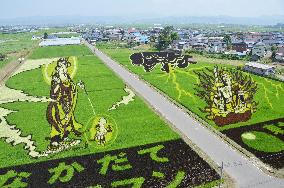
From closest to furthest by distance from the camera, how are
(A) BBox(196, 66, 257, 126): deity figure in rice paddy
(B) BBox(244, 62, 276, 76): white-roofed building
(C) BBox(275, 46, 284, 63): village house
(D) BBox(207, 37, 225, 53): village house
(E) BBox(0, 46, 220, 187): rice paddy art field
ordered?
(E) BBox(0, 46, 220, 187): rice paddy art field
(A) BBox(196, 66, 257, 126): deity figure in rice paddy
(B) BBox(244, 62, 276, 76): white-roofed building
(C) BBox(275, 46, 284, 63): village house
(D) BBox(207, 37, 225, 53): village house

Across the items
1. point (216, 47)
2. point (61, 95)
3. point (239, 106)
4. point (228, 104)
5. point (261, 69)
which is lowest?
point (239, 106)

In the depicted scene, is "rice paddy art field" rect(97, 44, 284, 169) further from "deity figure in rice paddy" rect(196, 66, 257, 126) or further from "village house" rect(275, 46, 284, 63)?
"village house" rect(275, 46, 284, 63)

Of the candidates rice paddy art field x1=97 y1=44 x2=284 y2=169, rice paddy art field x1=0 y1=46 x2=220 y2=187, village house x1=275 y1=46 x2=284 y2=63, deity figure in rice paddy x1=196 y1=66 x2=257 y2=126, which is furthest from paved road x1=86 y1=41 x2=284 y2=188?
village house x1=275 y1=46 x2=284 y2=63

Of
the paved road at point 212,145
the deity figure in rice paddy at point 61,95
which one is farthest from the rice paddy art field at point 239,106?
the deity figure in rice paddy at point 61,95

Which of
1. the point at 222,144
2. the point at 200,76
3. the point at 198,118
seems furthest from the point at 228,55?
the point at 222,144

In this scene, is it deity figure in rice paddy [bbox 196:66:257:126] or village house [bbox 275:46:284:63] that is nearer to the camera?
deity figure in rice paddy [bbox 196:66:257:126]

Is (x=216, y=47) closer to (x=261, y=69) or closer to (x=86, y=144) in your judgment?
(x=261, y=69)

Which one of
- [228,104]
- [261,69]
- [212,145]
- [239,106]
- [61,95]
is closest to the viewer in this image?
[61,95]

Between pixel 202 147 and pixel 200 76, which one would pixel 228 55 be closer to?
pixel 200 76

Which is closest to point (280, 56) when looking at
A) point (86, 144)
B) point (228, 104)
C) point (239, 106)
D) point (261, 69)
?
point (261, 69)
